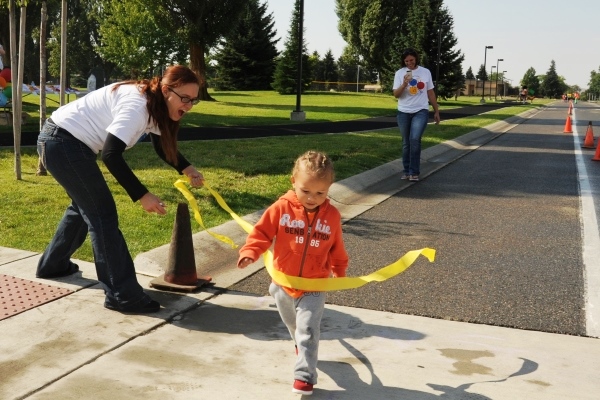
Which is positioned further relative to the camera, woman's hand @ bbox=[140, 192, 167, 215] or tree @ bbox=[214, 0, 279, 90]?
tree @ bbox=[214, 0, 279, 90]

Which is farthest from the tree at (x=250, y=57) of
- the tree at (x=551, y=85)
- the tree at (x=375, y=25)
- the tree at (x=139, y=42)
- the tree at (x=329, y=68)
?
the tree at (x=551, y=85)

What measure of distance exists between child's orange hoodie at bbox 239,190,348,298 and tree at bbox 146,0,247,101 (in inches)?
1282

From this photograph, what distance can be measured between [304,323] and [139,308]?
1.30 meters

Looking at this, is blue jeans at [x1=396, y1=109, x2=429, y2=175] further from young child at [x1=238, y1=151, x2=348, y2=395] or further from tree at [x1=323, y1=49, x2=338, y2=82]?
tree at [x1=323, y1=49, x2=338, y2=82]

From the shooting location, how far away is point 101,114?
4.05 metres

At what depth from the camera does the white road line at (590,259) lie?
4297 mm

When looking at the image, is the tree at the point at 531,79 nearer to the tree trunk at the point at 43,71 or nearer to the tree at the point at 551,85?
the tree at the point at 551,85

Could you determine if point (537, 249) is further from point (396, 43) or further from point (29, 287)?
point (396, 43)

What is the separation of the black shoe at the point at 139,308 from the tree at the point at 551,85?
650ft

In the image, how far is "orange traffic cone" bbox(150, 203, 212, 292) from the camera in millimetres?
4559

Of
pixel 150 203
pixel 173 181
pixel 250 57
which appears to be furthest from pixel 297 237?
pixel 250 57

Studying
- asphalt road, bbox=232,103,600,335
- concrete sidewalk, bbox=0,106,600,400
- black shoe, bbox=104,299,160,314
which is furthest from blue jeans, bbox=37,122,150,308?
asphalt road, bbox=232,103,600,335

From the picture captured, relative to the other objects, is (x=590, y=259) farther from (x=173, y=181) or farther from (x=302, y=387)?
(x=173, y=181)

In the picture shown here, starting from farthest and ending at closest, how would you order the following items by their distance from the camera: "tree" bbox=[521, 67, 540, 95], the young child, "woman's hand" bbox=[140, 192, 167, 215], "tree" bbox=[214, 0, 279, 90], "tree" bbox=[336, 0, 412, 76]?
1. "tree" bbox=[521, 67, 540, 95]
2. "tree" bbox=[336, 0, 412, 76]
3. "tree" bbox=[214, 0, 279, 90]
4. "woman's hand" bbox=[140, 192, 167, 215]
5. the young child
